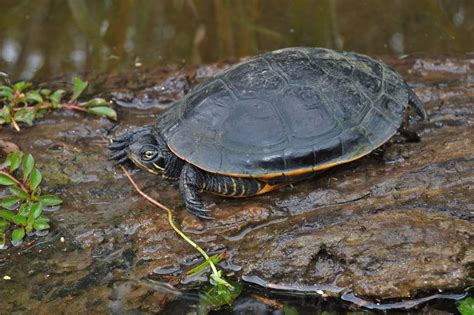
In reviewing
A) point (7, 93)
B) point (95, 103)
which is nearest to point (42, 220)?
point (95, 103)

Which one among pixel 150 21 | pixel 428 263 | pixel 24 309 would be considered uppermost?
pixel 150 21

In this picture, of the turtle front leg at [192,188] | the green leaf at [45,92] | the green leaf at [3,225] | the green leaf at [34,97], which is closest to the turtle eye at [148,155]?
the turtle front leg at [192,188]

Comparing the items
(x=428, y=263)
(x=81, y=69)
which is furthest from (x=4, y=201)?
(x=428, y=263)

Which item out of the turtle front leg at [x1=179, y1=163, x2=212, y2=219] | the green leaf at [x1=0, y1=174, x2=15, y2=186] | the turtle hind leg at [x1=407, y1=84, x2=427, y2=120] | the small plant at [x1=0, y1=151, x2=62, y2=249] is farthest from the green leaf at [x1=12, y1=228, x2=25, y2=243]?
the turtle hind leg at [x1=407, y1=84, x2=427, y2=120]

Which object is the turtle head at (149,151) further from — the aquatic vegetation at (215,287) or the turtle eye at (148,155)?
the aquatic vegetation at (215,287)

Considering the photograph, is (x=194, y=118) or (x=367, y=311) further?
(x=194, y=118)

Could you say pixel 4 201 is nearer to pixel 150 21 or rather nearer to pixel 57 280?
pixel 57 280

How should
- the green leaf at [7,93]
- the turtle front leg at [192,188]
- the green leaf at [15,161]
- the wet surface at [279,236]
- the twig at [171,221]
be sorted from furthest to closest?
the green leaf at [7,93], the green leaf at [15,161], the turtle front leg at [192,188], the twig at [171,221], the wet surface at [279,236]
